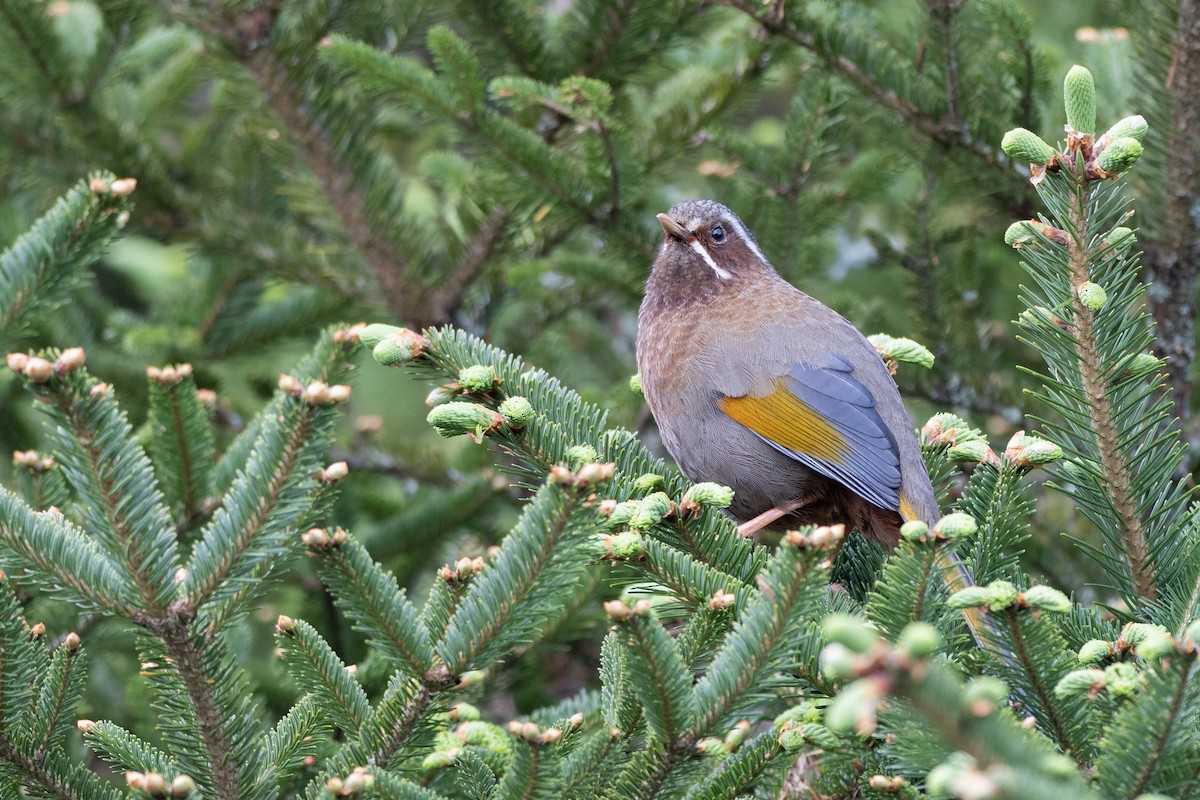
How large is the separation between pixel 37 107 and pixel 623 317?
361cm

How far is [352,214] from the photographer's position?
5.27m

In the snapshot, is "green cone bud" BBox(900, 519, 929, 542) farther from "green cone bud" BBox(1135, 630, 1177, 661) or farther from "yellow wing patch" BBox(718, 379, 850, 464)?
"yellow wing patch" BBox(718, 379, 850, 464)

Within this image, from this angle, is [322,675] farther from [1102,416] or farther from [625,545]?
[1102,416]

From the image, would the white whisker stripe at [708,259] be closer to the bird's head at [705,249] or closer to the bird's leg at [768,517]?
the bird's head at [705,249]

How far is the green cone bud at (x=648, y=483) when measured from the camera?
2863mm

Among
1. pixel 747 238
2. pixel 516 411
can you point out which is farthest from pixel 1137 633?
pixel 747 238

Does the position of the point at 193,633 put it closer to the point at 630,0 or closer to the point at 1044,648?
the point at 1044,648

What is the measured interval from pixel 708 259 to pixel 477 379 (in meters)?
2.02

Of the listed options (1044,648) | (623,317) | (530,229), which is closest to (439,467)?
(530,229)

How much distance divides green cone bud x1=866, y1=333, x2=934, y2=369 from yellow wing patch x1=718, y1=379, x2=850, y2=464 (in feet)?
1.02

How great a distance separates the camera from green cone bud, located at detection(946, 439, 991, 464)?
3035mm

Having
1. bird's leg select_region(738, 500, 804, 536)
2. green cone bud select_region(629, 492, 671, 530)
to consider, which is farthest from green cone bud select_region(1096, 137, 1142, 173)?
bird's leg select_region(738, 500, 804, 536)

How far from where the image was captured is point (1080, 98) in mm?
2521

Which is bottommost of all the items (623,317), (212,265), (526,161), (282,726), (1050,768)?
(623,317)
